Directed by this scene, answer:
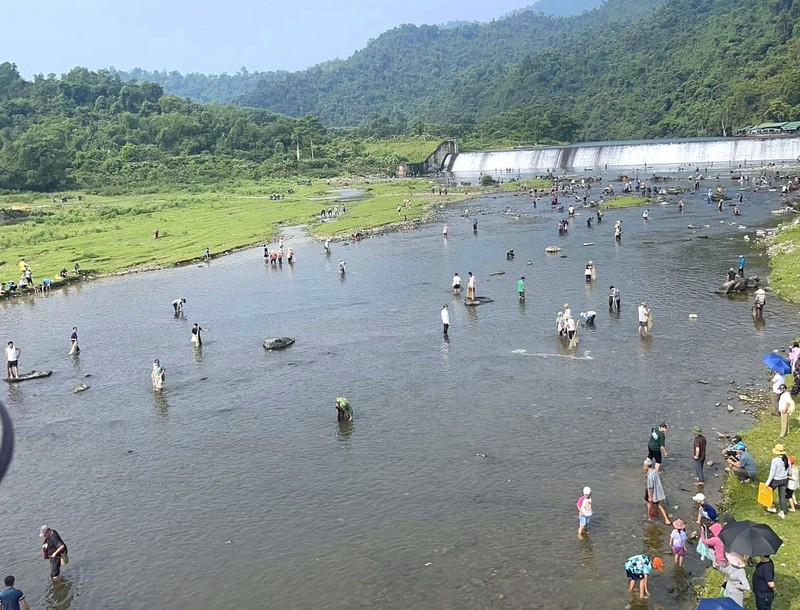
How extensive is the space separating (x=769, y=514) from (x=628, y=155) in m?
116

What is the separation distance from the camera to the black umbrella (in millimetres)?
12977

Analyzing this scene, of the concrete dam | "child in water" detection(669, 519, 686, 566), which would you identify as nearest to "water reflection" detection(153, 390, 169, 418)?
"child in water" detection(669, 519, 686, 566)

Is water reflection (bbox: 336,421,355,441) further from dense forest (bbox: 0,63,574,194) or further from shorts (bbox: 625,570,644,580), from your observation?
dense forest (bbox: 0,63,574,194)

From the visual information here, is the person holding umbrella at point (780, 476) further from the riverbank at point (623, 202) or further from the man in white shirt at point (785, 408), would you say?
the riverbank at point (623, 202)

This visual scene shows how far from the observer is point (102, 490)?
2203cm

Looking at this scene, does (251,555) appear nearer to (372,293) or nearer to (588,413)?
(588,413)

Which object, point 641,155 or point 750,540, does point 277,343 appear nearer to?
point 750,540

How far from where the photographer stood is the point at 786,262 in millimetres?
42031

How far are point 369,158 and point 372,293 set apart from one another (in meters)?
120

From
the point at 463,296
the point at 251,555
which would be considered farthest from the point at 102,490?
the point at 463,296

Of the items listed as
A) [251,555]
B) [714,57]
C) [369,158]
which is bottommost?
[251,555]

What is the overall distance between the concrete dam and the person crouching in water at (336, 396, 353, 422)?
10118cm

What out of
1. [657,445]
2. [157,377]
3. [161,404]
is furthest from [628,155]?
[657,445]

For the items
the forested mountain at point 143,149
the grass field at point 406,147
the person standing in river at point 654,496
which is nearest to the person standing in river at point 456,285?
the person standing in river at point 654,496
